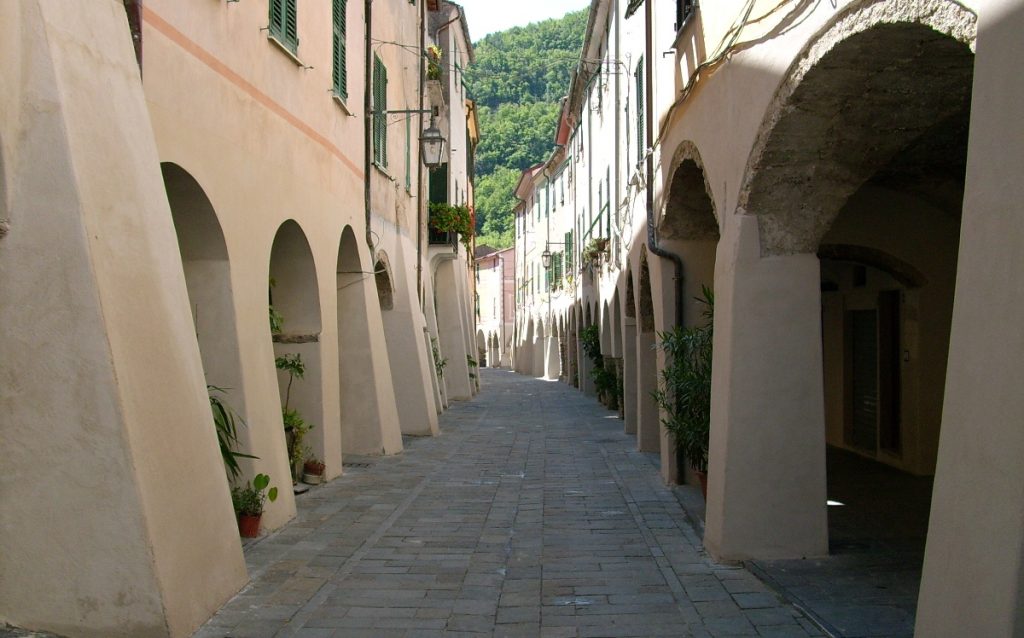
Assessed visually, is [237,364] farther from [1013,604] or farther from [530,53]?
[530,53]

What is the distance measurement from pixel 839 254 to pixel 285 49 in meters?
6.66

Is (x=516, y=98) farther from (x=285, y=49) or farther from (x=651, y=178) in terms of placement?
(x=285, y=49)

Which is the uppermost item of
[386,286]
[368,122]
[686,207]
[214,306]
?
[368,122]

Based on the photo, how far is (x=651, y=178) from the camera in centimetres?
1181

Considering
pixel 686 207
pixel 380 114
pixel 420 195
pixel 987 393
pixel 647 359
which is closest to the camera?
pixel 987 393

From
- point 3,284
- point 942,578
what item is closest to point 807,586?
point 942,578

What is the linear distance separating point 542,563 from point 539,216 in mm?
36698

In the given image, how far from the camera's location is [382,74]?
52.1 ft

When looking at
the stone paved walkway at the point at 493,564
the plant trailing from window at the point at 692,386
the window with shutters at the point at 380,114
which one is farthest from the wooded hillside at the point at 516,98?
the plant trailing from window at the point at 692,386

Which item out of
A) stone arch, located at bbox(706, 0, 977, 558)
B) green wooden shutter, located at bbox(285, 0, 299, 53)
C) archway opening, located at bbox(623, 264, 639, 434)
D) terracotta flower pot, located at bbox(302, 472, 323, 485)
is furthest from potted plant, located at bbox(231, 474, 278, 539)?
archway opening, located at bbox(623, 264, 639, 434)

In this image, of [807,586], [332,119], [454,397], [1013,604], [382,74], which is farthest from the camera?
[454,397]

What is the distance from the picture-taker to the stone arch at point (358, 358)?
43.8 ft

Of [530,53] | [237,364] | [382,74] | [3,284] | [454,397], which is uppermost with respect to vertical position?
[530,53]

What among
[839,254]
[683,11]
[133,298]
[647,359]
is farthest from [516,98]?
[133,298]
